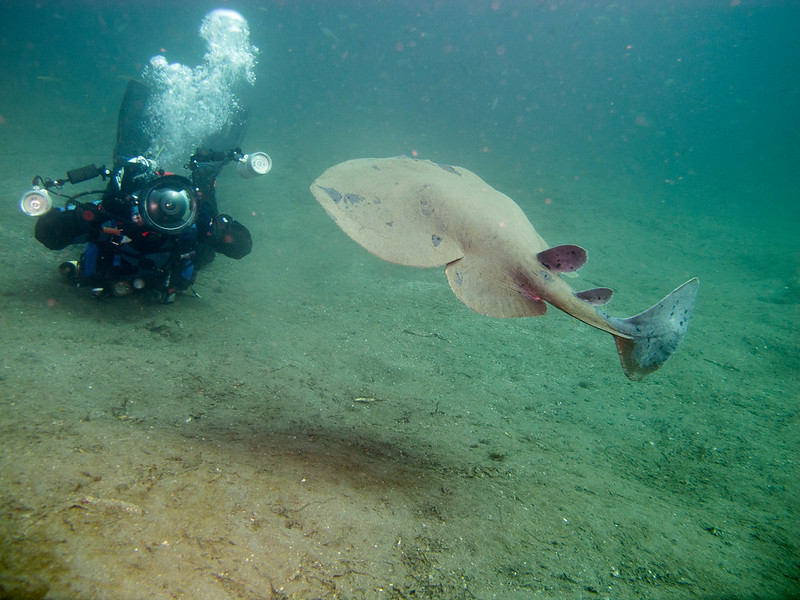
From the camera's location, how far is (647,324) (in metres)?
2.24

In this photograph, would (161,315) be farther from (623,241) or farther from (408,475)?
(623,241)

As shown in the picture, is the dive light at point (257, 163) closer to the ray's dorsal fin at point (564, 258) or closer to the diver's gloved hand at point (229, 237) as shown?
the diver's gloved hand at point (229, 237)

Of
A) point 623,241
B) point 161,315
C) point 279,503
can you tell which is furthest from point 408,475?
point 623,241

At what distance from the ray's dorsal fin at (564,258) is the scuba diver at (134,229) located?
4012 mm

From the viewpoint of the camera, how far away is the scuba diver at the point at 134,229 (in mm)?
4242

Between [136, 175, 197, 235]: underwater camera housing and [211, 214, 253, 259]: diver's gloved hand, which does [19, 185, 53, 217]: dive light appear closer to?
[136, 175, 197, 235]: underwater camera housing

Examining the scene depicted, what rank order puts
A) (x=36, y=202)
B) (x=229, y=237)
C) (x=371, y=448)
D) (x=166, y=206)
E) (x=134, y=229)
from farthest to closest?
1. (x=229, y=237)
2. (x=134, y=229)
3. (x=36, y=202)
4. (x=166, y=206)
5. (x=371, y=448)

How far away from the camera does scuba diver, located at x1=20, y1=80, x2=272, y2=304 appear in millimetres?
4242

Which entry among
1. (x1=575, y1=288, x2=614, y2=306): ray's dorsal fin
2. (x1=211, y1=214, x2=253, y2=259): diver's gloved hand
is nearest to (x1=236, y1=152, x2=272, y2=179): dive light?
(x1=211, y1=214, x2=253, y2=259): diver's gloved hand

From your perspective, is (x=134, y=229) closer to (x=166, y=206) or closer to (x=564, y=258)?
(x=166, y=206)

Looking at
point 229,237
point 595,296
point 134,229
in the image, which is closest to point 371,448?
point 595,296

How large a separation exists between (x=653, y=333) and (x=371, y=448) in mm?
2198

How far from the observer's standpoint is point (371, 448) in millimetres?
2939

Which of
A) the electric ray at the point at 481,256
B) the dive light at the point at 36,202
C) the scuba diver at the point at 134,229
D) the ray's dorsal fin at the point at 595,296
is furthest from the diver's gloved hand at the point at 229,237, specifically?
the ray's dorsal fin at the point at 595,296
